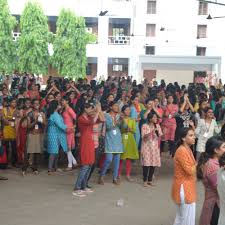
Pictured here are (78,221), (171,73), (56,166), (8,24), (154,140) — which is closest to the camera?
(78,221)

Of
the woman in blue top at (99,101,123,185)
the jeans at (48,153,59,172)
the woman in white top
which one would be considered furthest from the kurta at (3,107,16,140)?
the woman in white top

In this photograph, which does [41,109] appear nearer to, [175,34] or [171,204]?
[171,204]

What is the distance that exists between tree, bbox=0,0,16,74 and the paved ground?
1095 inches

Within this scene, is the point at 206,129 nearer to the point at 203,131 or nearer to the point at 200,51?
the point at 203,131

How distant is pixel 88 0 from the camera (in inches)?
1704

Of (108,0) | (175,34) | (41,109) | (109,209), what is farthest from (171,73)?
(109,209)

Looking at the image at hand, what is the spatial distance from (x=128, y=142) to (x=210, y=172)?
13.7 ft

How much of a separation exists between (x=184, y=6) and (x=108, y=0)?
6.71m

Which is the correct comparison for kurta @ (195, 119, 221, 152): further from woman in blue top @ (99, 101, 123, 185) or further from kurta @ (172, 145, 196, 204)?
kurta @ (172, 145, 196, 204)

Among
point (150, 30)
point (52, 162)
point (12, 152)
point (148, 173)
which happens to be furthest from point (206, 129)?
point (150, 30)

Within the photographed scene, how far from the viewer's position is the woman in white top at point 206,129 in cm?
993

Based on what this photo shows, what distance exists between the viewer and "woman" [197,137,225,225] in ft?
19.2

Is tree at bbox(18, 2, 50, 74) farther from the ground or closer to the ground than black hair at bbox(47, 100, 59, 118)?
farther from the ground

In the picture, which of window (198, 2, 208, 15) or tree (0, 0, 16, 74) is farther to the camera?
window (198, 2, 208, 15)
